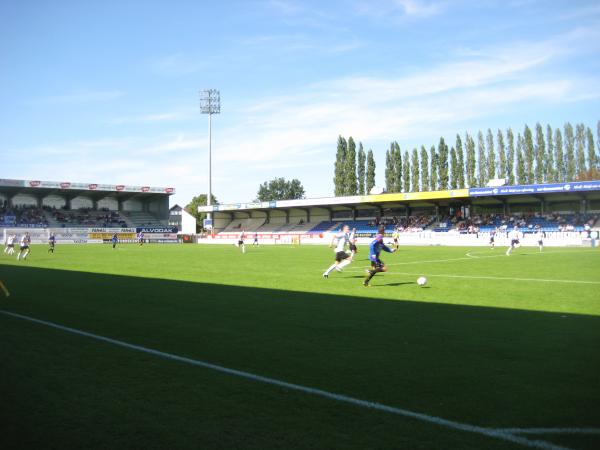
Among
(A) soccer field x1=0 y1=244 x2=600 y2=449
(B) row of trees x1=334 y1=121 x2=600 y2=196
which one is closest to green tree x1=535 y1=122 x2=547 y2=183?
(B) row of trees x1=334 y1=121 x2=600 y2=196

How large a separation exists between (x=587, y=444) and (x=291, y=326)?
631cm

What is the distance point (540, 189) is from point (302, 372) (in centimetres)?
5474

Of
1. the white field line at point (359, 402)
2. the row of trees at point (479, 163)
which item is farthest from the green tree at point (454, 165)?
the white field line at point (359, 402)

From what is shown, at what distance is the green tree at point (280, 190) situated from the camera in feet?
489

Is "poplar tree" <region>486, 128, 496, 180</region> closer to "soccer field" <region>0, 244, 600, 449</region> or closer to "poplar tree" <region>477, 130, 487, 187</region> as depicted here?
"poplar tree" <region>477, 130, 487, 187</region>

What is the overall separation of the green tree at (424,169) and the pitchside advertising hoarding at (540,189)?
75.0 ft

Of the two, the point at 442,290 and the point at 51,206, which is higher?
the point at 51,206

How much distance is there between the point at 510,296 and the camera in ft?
46.9

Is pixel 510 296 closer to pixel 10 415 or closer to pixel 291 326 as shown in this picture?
pixel 291 326

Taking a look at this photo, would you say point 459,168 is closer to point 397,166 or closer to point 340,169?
point 397,166

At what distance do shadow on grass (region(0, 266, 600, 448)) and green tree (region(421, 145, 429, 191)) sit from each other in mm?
70843

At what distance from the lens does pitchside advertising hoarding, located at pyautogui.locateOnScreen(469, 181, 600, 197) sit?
51.7 metres

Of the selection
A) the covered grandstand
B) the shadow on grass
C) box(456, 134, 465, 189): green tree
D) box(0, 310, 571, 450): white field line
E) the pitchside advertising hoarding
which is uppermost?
box(456, 134, 465, 189): green tree

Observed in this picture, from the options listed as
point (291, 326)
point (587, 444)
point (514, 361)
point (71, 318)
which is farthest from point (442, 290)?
point (587, 444)
